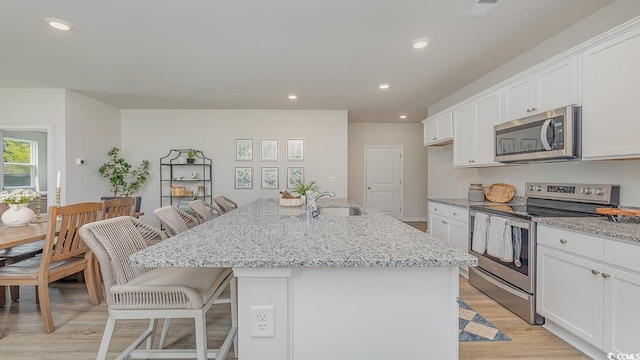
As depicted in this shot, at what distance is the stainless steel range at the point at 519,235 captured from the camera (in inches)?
88.3

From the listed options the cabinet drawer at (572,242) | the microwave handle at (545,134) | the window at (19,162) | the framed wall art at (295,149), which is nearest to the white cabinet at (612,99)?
the microwave handle at (545,134)

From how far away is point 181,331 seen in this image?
2.19 metres

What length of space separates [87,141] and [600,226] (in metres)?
6.50

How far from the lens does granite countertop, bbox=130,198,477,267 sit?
1.04 m

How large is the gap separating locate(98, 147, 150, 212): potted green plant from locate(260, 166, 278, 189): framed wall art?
223 cm

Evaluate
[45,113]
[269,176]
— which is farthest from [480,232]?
[45,113]

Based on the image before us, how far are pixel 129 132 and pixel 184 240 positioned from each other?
5.53 m

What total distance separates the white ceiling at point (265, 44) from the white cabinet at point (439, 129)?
0.47m

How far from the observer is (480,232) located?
2.78 m

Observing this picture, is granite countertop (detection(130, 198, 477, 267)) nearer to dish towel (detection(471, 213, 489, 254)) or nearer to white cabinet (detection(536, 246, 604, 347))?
white cabinet (detection(536, 246, 604, 347))

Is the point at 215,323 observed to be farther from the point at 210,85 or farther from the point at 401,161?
the point at 401,161

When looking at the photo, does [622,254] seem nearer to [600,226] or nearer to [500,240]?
[600,226]

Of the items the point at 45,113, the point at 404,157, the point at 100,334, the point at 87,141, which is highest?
the point at 45,113

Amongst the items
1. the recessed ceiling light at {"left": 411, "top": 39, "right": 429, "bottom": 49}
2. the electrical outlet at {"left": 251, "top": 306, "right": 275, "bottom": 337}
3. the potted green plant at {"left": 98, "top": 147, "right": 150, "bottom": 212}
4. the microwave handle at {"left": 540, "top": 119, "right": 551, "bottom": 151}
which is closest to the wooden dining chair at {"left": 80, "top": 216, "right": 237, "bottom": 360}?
the electrical outlet at {"left": 251, "top": 306, "right": 275, "bottom": 337}
